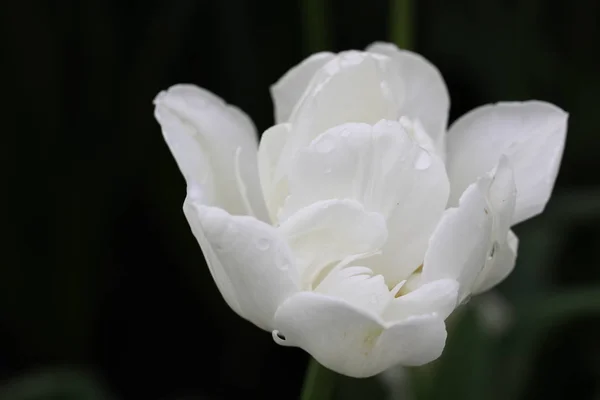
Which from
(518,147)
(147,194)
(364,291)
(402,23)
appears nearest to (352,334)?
(364,291)

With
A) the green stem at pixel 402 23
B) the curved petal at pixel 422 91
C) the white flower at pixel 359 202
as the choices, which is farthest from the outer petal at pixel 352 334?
the green stem at pixel 402 23

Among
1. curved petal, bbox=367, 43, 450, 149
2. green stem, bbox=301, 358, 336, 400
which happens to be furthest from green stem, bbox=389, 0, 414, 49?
Answer: green stem, bbox=301, 358, 336, 400

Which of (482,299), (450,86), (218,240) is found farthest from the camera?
(450,86)

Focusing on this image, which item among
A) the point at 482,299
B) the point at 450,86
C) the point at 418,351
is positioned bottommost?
the point at 482,299

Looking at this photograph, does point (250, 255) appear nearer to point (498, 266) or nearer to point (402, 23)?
point (498, 266)

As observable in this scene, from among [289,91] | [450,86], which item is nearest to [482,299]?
[450,86]

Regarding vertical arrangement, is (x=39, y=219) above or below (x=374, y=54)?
below

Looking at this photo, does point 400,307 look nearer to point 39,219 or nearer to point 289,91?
point 289,91
